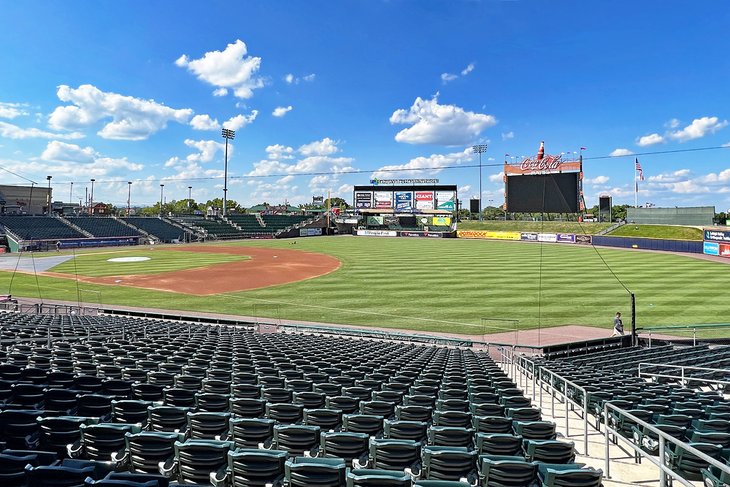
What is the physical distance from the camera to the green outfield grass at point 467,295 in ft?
93.1

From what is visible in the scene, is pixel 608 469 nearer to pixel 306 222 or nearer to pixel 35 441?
pixel 35 441

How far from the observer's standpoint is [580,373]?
13.2 metres

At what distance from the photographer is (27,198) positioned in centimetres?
10006

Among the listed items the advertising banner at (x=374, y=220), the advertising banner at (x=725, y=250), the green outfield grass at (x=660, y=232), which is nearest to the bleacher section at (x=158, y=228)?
the advertising banner at (x=374, y=220)

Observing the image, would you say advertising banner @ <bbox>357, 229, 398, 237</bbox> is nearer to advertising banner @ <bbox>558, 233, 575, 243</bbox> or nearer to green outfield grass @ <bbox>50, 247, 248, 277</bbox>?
advertising banner @ <bbox>558, 233, 575, 243</bbox>

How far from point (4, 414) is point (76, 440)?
1247mm

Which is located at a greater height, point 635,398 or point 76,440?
point 76,440

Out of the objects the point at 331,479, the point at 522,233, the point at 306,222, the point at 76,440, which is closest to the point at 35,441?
the point at 76,440

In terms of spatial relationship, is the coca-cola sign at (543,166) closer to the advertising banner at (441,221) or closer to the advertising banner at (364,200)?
the advertising banner at (441,221)

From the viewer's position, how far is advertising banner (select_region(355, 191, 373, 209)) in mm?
128875

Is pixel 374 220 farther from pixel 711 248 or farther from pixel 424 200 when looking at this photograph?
pixel 711 248

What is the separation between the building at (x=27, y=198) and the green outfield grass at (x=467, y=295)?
56.7 metres

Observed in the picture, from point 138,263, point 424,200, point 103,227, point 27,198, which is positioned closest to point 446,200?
point 424,200

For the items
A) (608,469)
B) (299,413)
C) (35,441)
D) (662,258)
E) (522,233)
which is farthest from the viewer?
(522,233)
